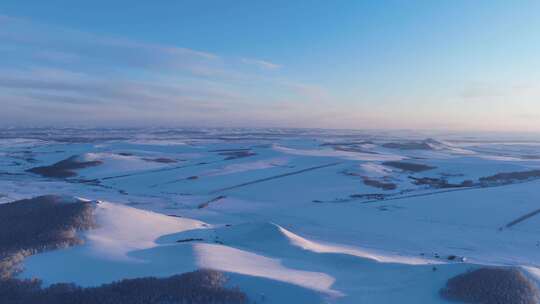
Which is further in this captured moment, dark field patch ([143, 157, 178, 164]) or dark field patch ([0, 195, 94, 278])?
dark field patch ([143, 157, 178, 164])

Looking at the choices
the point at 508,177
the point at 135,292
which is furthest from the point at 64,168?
the point at 508,177

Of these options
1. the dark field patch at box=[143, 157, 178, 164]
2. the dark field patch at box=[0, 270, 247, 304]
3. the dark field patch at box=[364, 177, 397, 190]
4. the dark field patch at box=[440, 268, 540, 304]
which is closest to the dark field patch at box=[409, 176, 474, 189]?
the dark field patch at box=[364, 177, 397, 190]

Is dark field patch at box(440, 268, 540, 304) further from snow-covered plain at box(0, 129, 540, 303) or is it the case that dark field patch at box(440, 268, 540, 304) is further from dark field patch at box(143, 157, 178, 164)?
dark field patch at box(143, 157, 178, 164)

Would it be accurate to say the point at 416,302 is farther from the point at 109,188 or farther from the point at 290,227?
the point at 109,188

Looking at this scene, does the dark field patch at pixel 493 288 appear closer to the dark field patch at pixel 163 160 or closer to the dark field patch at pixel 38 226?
the dark field patch at pixel 38 226

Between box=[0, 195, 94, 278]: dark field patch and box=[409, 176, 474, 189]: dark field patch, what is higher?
box=[0, 195, 94, 278]: dark field patch

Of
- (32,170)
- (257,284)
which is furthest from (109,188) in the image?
(257,284)
